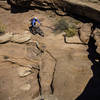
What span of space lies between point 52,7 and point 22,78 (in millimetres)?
5929

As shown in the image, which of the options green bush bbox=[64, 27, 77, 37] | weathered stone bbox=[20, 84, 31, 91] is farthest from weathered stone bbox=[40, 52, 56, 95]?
green bush bbox=[64, 27, 77, 37]

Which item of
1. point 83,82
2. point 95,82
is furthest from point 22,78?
point 95,82

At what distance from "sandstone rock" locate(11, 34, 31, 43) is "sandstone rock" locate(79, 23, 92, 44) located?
2.88m

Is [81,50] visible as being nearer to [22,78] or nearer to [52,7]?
[22,78]

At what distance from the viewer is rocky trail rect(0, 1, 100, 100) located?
537cm

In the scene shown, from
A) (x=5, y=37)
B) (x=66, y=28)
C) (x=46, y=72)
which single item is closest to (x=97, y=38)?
(x=66, y=28)

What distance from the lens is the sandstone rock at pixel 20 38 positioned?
7820 mm

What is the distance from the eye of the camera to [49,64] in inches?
253

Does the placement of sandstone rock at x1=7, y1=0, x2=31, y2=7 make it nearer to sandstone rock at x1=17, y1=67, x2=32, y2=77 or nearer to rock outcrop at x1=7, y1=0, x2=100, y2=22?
rock outcrop at x1=7, y1=0, x2=100, y2=22

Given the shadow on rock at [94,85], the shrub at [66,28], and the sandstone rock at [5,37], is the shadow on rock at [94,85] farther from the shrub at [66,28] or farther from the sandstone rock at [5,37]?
the sandstone rock at [5,37]

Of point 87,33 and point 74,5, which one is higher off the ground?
point 74,5

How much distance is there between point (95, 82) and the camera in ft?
17.9

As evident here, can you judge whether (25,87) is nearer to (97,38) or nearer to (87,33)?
(97,38)

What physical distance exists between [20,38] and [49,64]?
99.6 inches
